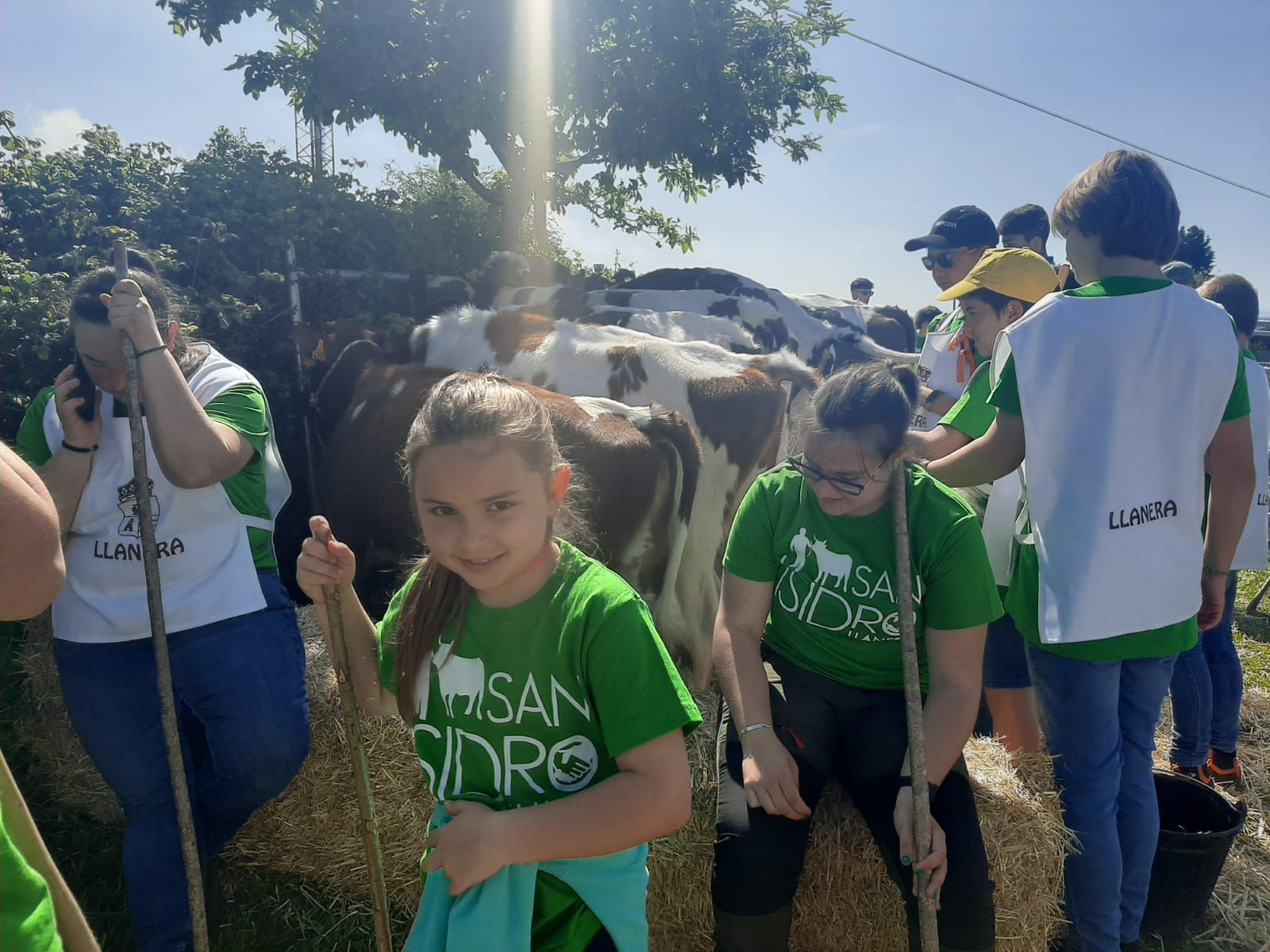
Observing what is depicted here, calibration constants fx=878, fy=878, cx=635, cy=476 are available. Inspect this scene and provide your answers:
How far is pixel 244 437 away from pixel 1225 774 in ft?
13.5

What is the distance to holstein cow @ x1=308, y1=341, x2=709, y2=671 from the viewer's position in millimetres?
3588

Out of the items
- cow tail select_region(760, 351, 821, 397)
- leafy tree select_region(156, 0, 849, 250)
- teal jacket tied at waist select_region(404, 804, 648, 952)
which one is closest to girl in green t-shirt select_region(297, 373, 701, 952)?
teal jacket tied at waist select_region(404, 804, 648, 952)

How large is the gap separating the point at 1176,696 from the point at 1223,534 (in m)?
1.28

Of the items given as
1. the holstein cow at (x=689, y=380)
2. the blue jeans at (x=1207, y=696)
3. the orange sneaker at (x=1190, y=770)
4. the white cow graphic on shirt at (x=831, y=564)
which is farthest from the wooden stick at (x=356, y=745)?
the orange sneaker at (x=1190, y=770)

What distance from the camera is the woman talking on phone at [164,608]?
237 cm

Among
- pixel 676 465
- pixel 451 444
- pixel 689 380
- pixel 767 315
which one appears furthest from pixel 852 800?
pixel 767 315

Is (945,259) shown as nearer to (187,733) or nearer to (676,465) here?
(676,465)

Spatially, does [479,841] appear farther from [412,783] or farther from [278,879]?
[278,879]

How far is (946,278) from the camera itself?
4355mm

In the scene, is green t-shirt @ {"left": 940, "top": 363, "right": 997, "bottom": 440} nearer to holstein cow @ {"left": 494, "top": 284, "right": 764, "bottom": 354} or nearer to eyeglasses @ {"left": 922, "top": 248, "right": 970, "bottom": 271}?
eyeglasses @ {"left": 922, "top": 248, "right": 970, "bottom": 271}

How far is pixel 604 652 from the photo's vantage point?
5.21 ft

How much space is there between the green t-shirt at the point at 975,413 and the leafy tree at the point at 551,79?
9036 millimetres

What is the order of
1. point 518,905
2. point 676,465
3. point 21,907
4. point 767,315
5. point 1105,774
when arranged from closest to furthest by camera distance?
point 21,907 → point 518,905 → point 1105,774 → point 676,465 → point 767,315

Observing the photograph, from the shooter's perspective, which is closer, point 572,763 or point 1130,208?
point 572,763
